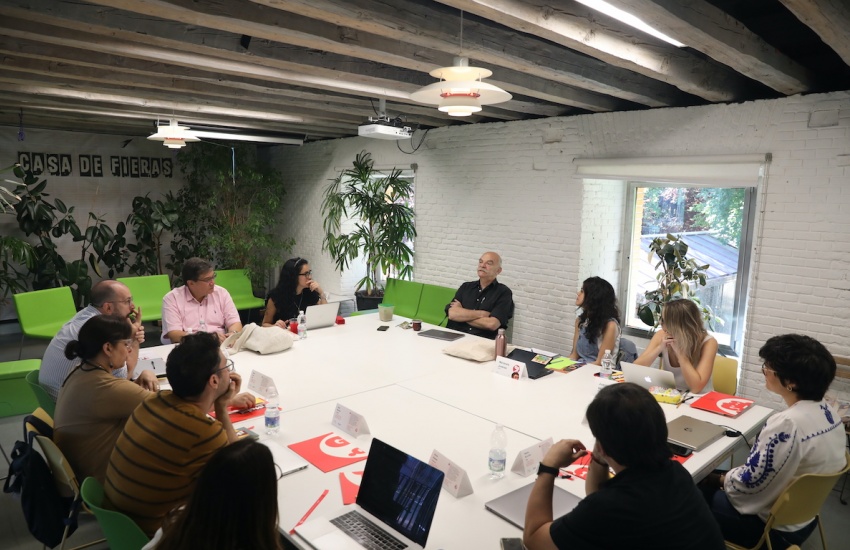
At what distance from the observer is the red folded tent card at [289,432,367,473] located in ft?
7.52

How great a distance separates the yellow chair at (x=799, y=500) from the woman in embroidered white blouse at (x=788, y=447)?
0.06m

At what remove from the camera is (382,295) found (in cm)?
719

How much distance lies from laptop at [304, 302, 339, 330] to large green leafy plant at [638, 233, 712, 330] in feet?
8.58

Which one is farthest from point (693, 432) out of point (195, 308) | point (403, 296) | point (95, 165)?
point (95, 165)

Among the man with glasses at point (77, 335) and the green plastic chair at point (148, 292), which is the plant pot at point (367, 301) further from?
the man with glasses at point (77, 335)

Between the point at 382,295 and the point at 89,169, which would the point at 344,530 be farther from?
the point at 89,169

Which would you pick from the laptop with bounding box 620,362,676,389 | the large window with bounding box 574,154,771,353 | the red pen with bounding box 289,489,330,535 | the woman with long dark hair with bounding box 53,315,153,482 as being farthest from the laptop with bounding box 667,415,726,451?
the large window with bounding box 574,154,771,353

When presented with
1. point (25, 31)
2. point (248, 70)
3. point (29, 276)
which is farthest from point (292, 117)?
point (29, 276)

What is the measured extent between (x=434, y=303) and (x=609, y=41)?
11.7ft

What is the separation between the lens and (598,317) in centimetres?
420

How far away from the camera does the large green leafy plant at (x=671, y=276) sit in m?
4.71

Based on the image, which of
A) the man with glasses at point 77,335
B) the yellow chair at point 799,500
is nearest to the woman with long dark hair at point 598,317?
the yellow chair at point 799,500

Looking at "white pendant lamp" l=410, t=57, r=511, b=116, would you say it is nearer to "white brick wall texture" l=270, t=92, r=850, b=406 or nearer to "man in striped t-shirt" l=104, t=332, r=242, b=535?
→ "man in striped t-shirt" l=104, t=332, r=242, b=535

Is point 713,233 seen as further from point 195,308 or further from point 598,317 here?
point 195,308
